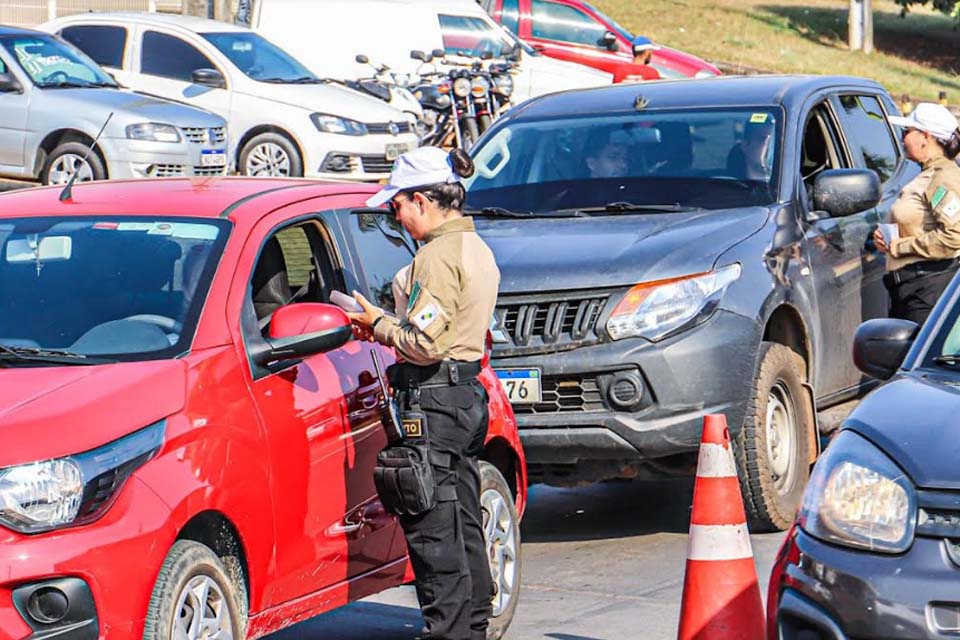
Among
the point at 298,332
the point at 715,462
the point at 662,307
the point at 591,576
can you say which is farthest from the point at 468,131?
the point at 715,462

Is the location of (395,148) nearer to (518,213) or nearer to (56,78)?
(56,78)

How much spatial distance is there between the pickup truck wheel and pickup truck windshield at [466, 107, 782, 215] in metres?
0.91

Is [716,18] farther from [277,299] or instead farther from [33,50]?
[277,299]

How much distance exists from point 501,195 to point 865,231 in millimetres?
1998

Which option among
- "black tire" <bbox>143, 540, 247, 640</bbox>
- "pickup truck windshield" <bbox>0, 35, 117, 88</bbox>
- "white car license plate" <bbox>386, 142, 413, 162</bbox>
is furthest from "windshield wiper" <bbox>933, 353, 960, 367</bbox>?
"white car license plate" <bbox>386, 142, 413, 162</bbox>

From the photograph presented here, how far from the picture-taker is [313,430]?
570cm

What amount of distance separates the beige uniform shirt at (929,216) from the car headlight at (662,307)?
1612 mm

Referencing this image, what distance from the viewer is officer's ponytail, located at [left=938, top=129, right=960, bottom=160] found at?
360 inches

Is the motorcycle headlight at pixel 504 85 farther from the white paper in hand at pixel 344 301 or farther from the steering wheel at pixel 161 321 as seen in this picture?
the steering wheel at pixel 161 321

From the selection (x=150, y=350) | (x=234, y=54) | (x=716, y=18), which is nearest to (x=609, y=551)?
(x=150, y=350)

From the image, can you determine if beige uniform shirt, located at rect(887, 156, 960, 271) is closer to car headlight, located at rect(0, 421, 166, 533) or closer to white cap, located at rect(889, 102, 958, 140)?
white cap, located at rect(889, 102, 958, 140)

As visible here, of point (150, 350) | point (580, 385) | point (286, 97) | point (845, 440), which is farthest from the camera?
point (286, 97)

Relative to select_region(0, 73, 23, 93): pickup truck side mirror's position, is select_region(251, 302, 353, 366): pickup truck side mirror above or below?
above

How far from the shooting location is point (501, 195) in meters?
9.30
